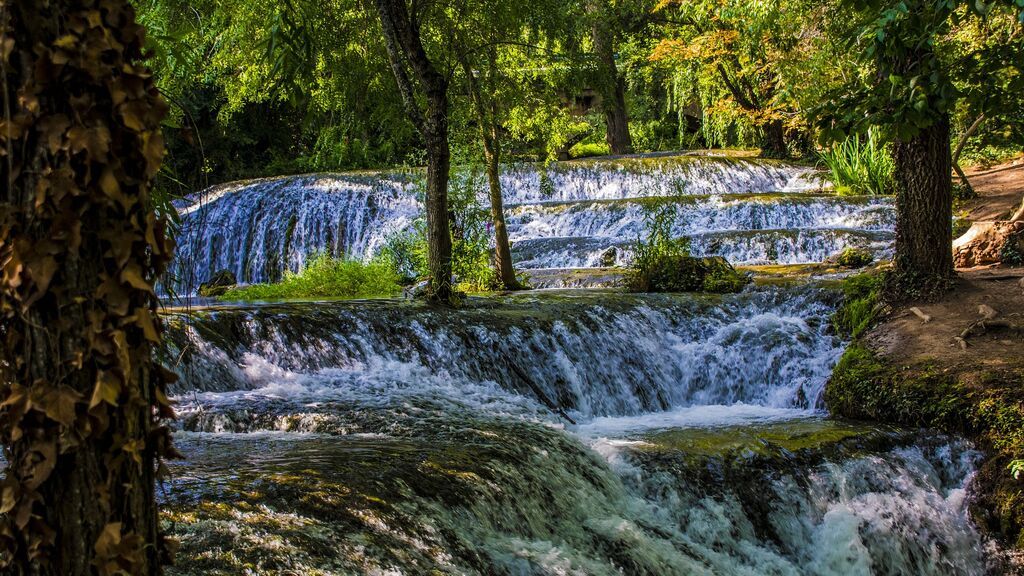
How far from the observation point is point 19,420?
151 centimetres

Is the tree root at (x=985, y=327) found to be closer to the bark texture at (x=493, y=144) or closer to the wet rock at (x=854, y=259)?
the wet rock at (x=854, y=259)

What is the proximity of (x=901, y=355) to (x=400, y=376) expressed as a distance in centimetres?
431

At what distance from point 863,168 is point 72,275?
1645cm

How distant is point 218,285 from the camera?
13258 mm

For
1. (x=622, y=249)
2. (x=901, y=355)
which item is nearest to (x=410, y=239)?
(x=622, y=249)

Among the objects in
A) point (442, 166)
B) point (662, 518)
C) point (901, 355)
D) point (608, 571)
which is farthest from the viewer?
point (442, 166)

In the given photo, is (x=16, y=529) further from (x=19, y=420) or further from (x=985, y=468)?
(x=985, y=468)

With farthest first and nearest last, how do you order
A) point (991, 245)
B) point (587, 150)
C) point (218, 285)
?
point (587, 150) → point (218, 285) → point (991, 245)

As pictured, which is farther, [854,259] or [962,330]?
[854,259]

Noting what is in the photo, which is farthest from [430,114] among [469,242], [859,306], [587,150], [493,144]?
[587,150]

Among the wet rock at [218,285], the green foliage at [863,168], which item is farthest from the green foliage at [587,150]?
the wet rock at [218,285]

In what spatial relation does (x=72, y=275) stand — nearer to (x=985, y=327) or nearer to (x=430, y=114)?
(x=430, y=114)

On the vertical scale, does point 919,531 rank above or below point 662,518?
below

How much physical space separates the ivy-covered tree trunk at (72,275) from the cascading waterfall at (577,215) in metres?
10.4
